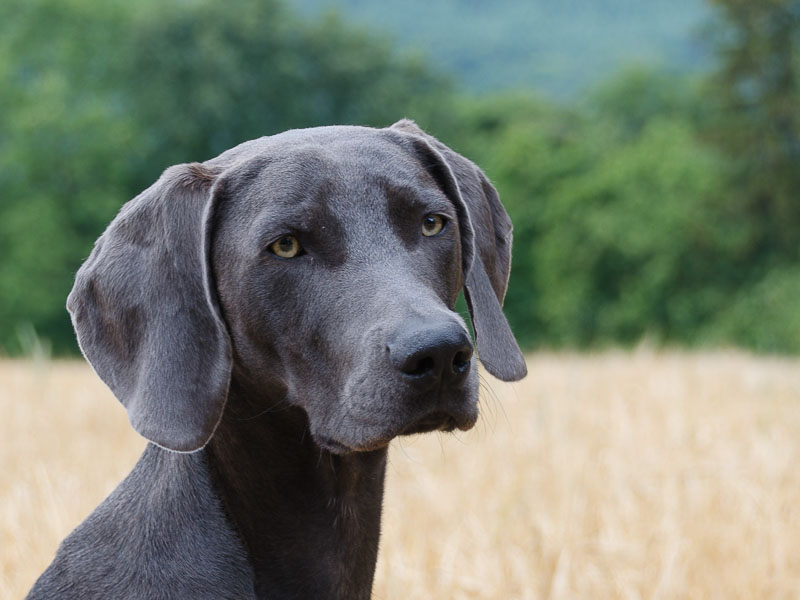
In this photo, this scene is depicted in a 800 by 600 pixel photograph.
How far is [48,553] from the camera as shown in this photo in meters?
5.03

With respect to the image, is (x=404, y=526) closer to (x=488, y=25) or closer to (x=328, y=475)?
(x=328, y=475)

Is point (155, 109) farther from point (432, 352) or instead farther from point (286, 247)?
point (432, 352)

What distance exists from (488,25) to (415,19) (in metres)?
8.78

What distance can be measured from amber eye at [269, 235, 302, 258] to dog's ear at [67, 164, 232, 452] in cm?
23

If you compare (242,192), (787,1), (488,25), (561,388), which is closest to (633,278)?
(787,1)

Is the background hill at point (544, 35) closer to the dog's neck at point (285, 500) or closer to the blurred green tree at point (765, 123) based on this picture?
the blurred green tree at point (765, 123)

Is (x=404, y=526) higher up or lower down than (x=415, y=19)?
higher up

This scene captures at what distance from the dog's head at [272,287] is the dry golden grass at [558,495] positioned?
0.58 m

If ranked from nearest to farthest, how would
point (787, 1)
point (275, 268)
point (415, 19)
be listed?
1. point (275, 268)
2. point (787, 1)
3. point (415, 19)

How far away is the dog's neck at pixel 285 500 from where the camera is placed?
3.23m

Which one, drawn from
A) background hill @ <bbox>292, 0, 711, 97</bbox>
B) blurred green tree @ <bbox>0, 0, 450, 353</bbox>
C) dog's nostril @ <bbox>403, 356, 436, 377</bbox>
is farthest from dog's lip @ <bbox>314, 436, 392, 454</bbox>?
background hill @ <bbox>292, 0, 711, 97</bbox>

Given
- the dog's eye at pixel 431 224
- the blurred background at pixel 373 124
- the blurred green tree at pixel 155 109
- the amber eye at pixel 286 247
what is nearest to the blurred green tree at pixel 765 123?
the blurred background at pixel 373 124

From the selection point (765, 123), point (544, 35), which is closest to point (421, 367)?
point (765, 123)

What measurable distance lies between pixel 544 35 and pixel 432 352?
4907 inches
